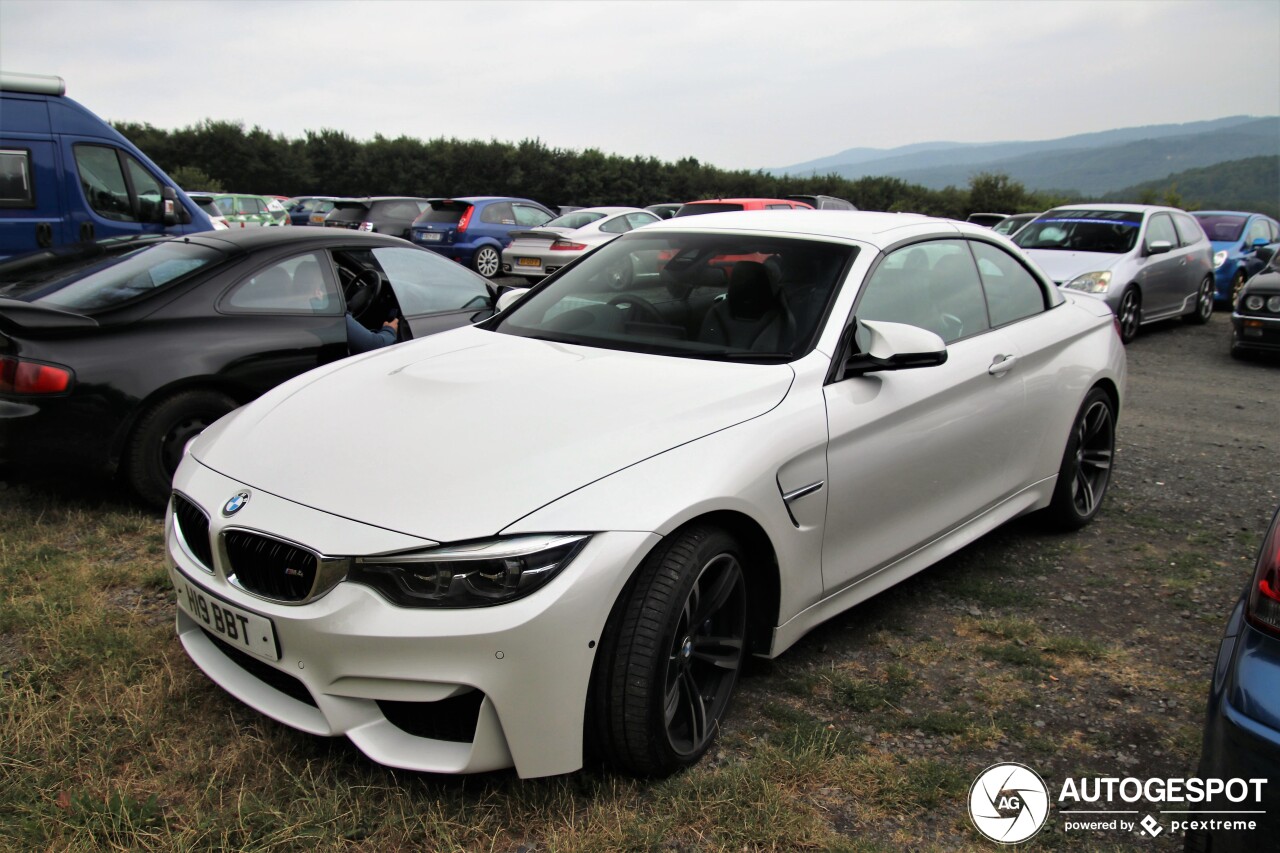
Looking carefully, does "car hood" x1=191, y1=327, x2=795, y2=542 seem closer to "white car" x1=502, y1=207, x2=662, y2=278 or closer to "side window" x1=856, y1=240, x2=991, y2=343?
"side window" x1=856, y1=240, x2=991, y2=343

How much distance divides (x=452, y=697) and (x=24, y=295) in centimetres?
379

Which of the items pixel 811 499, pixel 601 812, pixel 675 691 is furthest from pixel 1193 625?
pixel 601 812

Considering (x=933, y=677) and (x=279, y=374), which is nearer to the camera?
(x=933, y=677)

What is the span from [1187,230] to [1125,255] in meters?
2.23

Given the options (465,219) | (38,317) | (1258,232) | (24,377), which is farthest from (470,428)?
(1258,232)

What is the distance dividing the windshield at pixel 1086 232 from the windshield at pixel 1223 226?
196 inches

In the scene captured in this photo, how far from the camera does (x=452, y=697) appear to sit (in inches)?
91.0

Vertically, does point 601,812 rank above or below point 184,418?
below

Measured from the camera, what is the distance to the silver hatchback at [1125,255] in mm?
10531

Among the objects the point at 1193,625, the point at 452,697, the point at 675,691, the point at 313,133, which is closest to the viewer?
the point at 452,697

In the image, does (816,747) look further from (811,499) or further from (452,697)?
(452,697)

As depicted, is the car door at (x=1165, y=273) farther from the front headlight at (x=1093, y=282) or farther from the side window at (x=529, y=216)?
the side window at (x=529, y=216)

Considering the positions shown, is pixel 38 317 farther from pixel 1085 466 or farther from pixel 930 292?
pixel 1085 466

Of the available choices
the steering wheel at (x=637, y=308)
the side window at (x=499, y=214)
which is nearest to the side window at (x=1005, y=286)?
the steering wheel at (x=637, y=308)
